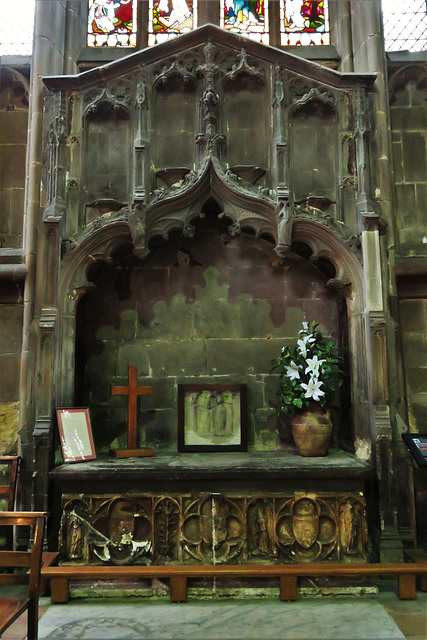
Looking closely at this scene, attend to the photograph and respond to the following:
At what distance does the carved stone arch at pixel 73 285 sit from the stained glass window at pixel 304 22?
3.00 m

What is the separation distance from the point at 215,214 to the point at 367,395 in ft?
7.52

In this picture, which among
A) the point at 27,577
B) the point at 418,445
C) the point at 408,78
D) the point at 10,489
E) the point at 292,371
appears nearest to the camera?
the point at 27,577

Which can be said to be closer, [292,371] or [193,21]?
[292,371]

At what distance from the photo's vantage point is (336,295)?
5570 millimetres

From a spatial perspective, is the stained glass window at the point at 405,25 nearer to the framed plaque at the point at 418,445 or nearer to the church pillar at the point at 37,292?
the church pillar at the point at 37,292

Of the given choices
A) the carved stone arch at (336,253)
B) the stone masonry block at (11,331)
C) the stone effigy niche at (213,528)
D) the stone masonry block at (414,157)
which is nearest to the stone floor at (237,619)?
the stone effigy niche at (213,528)

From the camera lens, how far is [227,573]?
398cm

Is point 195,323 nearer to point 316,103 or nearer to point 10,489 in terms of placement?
point 10,489

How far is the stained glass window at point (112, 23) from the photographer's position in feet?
19.8

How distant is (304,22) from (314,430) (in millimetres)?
4477

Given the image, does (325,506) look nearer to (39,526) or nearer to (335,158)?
(39,526)

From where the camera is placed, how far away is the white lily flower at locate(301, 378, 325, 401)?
15.4 ft

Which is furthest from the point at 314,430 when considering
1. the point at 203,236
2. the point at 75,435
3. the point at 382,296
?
the point at 203,236

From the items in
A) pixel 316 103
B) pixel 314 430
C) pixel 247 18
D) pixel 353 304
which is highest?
pixel 247 18
